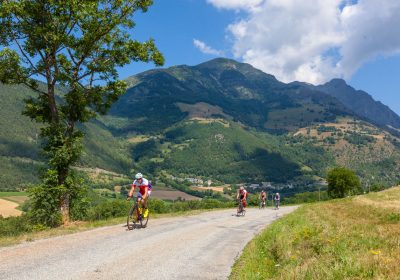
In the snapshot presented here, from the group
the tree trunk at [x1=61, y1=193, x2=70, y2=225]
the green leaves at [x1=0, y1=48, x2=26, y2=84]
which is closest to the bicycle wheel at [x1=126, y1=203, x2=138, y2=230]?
the tree trunk at [x1=61, y1=193, x2=70, y2=225]

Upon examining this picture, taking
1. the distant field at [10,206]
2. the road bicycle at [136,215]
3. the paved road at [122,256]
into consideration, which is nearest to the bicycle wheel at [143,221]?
the road bicycle at [136,215]

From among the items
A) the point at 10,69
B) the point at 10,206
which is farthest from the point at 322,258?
the point at 10,206

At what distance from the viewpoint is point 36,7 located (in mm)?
23141

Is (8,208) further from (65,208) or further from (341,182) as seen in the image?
(65,208)

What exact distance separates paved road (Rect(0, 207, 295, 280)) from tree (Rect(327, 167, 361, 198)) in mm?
99676

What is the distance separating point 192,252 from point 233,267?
8.64 feet

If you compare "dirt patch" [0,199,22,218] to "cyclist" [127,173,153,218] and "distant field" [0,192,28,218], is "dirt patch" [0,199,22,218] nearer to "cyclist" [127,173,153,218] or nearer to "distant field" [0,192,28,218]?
"distant field" [0,192,28,218]

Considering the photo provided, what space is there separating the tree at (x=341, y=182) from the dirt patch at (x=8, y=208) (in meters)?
109

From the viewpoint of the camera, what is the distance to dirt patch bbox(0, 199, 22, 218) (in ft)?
495

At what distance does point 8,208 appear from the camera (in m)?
165

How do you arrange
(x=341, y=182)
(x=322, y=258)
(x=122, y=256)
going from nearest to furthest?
(x=322, y=258) → (x=122, y=256) → (x=341, y=182)

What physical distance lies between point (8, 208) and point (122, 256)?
170072mm

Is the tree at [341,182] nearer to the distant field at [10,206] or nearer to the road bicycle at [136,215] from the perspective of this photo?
the road bicycle at [136,215]

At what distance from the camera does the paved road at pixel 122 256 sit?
11484 millimetres
